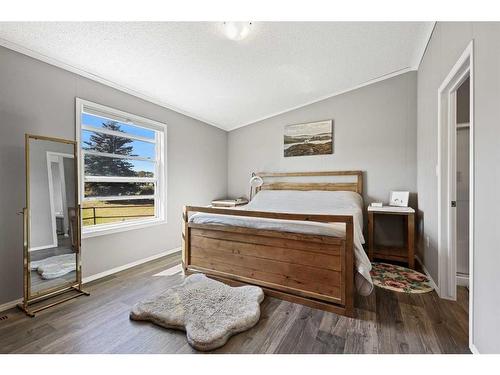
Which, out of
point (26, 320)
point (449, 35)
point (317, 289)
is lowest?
point (26, 320)

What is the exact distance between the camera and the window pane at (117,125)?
8.62 feet

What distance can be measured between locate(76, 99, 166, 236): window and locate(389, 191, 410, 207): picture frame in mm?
3236

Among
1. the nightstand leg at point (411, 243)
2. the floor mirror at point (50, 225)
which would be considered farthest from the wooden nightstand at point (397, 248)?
the floor mirror at point (50, 225)

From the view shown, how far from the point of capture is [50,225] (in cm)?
214

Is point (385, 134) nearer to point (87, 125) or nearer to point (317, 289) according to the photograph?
point (317, 289)

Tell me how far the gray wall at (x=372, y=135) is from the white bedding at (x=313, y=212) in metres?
0.51

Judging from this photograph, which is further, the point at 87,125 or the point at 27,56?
the point at 87,125

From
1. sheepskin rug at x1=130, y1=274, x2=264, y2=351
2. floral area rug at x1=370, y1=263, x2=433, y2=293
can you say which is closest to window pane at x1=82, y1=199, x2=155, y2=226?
sheepskin rug at x1=130, y1=274, x2=264, y2=351

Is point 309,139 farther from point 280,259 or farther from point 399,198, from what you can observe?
point 280,259

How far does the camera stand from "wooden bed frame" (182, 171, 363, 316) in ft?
6.07

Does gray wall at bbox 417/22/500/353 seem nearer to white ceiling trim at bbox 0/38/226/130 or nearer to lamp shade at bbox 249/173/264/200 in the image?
lamp shade at bbox 249/173/264/200

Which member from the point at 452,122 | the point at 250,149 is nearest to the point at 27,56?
the point at 250,149
